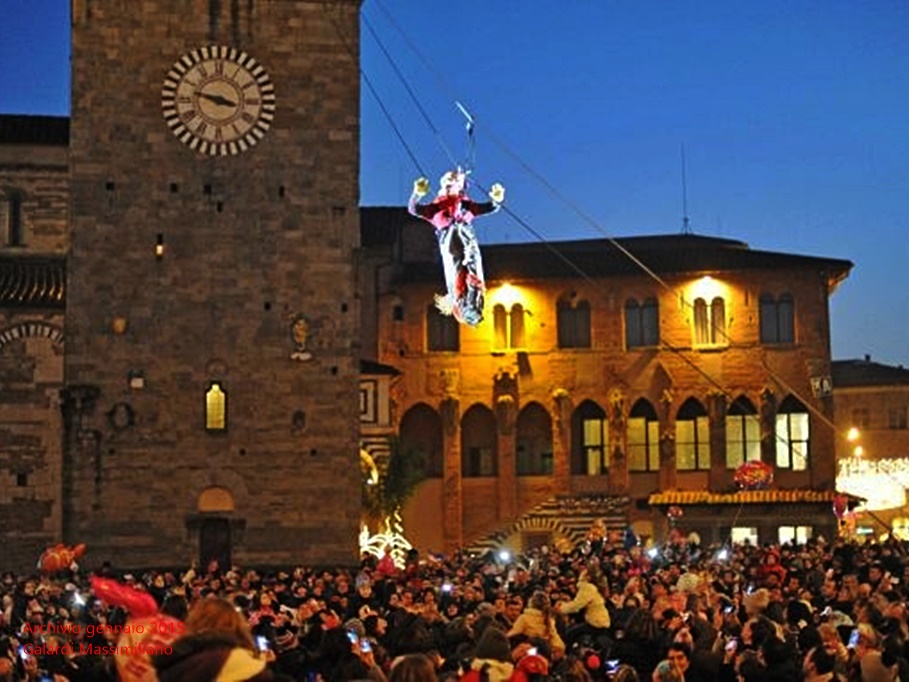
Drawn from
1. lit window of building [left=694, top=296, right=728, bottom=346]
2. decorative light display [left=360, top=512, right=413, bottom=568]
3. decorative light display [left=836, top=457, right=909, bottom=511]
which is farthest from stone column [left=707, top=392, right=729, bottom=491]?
decorative light display [left=360, top=512, right=413, bottom=568]

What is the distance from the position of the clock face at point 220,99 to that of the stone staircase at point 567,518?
1949 centimetres

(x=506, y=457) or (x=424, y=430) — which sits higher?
(x=424, y=430)

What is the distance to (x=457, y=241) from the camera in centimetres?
2933

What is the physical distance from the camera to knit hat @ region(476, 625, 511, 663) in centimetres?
1178

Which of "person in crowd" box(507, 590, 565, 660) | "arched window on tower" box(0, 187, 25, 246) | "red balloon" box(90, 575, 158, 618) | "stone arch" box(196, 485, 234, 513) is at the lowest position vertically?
"person in crowd" box(507, 590, 565, 660)

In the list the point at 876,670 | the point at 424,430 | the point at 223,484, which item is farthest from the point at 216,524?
the point at 876,670

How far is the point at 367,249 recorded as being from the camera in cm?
5734

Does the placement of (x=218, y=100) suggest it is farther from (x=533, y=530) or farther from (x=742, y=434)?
(x=742, y=434)

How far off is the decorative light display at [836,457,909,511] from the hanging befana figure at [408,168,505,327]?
114ft

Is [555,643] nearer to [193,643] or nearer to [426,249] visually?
[193,643]

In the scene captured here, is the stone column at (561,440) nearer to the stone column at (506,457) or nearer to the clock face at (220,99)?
the stone column at (506,457)

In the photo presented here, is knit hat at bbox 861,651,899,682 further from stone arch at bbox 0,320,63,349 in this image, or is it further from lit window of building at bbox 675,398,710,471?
lit window of building at bbox 675,398,710,471

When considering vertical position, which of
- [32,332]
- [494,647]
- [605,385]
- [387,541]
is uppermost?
[32,332]

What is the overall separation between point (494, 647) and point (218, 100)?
29.2m
